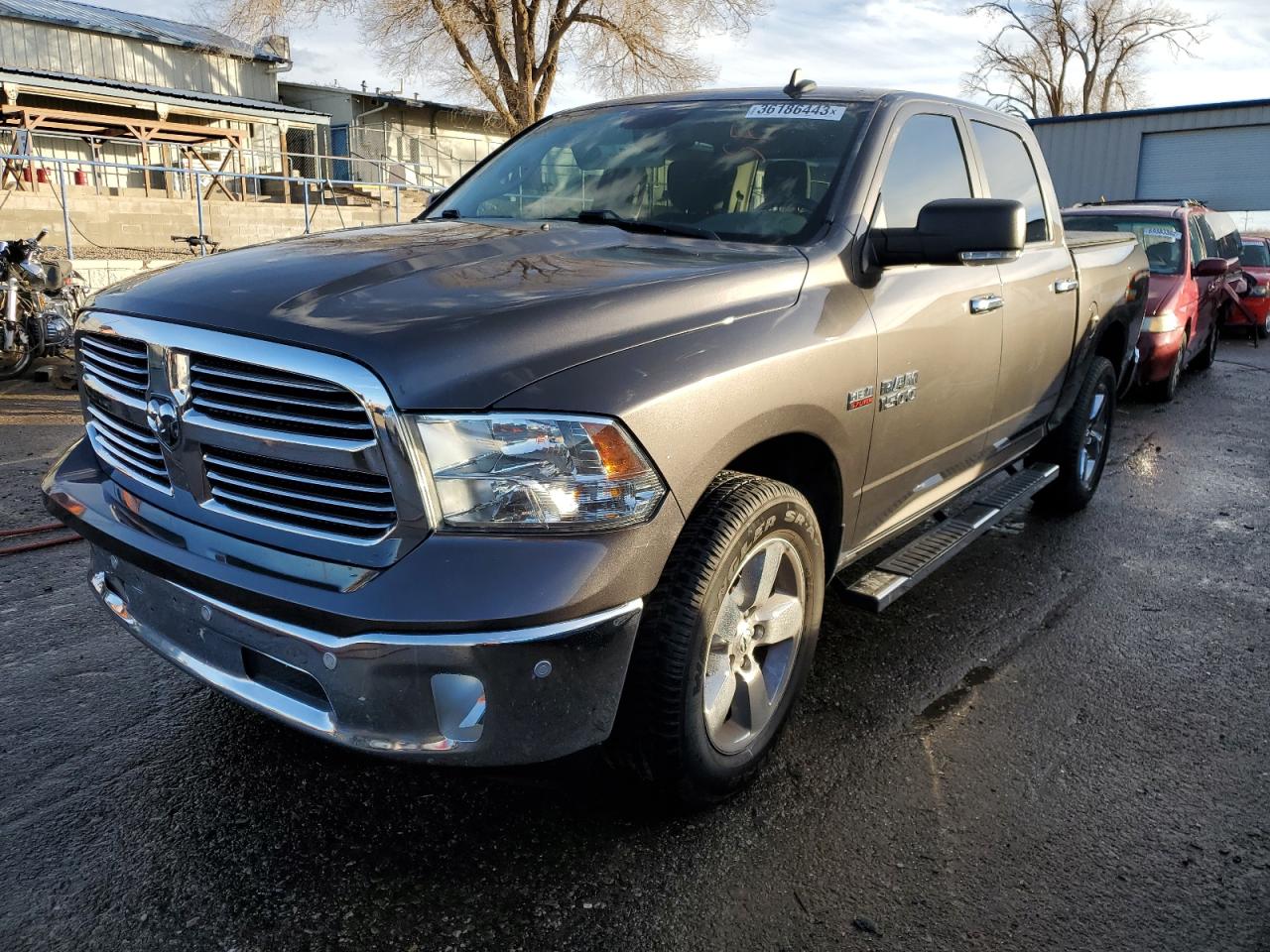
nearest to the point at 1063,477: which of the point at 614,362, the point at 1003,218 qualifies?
the point at 1003,218

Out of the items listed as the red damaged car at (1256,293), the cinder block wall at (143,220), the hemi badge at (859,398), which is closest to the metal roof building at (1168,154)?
the red damaged car at (1256,293)

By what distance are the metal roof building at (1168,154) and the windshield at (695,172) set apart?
87.7 feet

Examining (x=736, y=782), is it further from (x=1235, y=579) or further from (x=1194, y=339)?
(x=1194, y=339)

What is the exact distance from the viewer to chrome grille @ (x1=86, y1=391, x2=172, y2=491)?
2.45m

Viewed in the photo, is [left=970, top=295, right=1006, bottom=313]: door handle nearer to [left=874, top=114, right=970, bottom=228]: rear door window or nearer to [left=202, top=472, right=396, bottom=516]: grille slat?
[left=874, top=114, right=970, bottom=228]: rear door window

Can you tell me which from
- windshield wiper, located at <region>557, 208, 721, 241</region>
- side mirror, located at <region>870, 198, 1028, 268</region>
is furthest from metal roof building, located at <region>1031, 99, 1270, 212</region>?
windshield wiper, located at <region>557, 208, 721, 241</region>

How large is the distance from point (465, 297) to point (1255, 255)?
16.0 metres

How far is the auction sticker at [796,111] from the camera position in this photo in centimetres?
338

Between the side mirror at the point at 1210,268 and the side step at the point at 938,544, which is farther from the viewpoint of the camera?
the side mirror at the point at 1210,268

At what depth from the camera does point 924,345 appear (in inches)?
126

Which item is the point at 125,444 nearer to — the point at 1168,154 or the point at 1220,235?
the point at 1220,235

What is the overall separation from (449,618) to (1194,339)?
10.4 meters

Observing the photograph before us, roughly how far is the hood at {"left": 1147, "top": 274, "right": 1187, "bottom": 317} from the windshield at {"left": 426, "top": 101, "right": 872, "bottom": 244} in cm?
652

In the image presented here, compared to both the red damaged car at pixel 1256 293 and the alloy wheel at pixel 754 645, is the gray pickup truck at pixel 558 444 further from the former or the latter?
the red damaged car at pixel 1256 293
